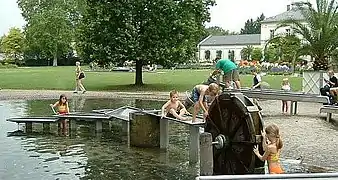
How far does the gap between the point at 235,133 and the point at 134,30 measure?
1016 inches

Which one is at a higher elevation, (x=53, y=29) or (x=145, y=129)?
(x=53, y=29)

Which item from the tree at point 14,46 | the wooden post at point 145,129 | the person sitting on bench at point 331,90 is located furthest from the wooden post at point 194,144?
the tree at point 14,46

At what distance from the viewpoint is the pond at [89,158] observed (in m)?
10.1

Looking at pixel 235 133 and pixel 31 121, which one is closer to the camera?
pixel 235 133

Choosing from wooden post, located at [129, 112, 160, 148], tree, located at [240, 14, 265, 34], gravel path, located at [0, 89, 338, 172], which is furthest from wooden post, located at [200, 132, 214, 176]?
tree, located at [240, 14, 265, 34]

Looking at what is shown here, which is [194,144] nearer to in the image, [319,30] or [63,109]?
[63,109]

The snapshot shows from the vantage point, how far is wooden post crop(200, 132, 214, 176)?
879cm

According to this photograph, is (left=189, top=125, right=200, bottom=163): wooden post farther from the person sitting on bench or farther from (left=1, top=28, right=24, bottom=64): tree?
(left=1, top=28, right=24, bottom=64): tree

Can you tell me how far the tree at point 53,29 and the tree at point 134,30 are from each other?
2194 inches

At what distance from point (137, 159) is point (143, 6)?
24246mm

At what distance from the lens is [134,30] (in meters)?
34.4

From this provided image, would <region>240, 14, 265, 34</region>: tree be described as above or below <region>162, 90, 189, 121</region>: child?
above

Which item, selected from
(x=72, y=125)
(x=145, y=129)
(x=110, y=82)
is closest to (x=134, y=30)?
(x=110, y=82)

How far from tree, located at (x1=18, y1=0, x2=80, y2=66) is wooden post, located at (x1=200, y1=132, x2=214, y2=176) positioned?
271ft
